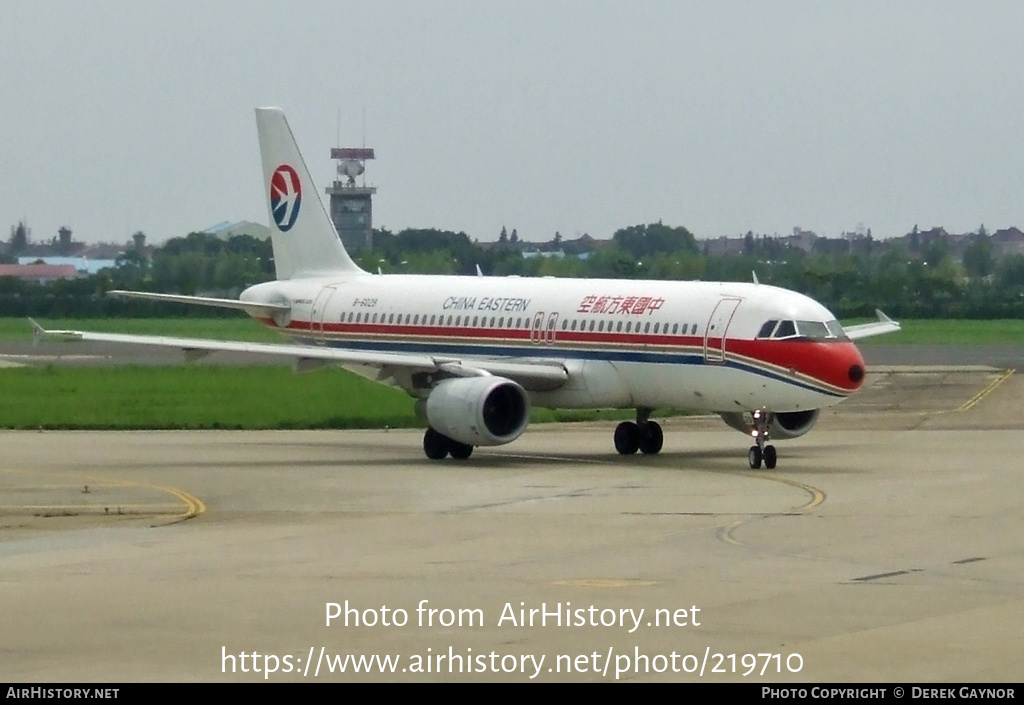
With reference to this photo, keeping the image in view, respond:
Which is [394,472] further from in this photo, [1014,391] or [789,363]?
[1014,391]

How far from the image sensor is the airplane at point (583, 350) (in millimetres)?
35125

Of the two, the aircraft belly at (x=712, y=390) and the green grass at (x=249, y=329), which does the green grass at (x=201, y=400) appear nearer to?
the green grass at (x=249, y=329)

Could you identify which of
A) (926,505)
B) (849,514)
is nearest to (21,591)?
(849,514)

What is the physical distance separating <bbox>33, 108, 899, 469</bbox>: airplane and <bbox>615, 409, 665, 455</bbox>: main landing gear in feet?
0.07

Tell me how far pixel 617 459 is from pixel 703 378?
110 inches

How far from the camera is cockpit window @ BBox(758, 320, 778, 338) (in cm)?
3516

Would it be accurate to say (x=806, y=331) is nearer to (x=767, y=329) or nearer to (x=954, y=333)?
(x=767, y=329)

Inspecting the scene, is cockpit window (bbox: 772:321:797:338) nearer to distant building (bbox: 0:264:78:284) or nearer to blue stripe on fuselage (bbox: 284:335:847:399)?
blue stripe on fuselage (bbox: 284:335:847:399)

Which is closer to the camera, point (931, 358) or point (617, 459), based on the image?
point (617, 459)

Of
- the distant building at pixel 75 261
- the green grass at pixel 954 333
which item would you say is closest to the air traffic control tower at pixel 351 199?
the distant building at pixel 75 261

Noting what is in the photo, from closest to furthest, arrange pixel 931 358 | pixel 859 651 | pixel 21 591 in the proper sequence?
pixel 859 651 < pixel 21 591 < pixel 931 358

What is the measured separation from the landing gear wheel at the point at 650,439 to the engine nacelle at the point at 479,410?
3.35 m

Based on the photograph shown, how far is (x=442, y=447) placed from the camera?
37.4 m

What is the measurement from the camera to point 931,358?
262 feet
